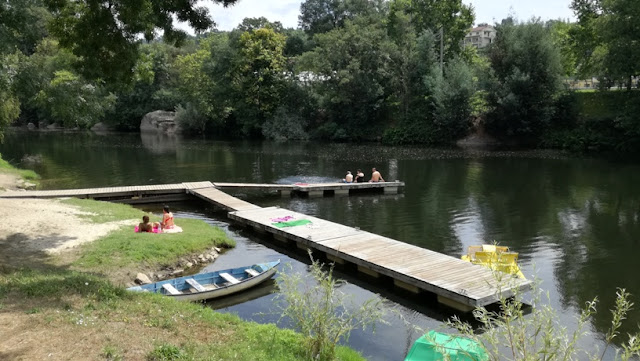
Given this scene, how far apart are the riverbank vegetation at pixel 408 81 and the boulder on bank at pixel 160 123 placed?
8.85ft

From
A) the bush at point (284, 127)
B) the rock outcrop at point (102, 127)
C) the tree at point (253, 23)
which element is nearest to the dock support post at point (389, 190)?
the bush at point (284, 127)

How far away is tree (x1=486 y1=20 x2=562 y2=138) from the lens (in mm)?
52500

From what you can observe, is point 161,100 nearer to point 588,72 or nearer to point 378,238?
point 588,72

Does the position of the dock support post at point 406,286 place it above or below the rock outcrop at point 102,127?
below

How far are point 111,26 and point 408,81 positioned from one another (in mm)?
53132

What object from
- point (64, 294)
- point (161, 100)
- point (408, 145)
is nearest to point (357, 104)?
point (408, 145)

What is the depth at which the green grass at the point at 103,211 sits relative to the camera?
19844 mm

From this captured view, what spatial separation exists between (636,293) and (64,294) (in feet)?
47.8

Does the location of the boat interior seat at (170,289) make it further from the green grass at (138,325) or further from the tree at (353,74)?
the tree at (353,74)

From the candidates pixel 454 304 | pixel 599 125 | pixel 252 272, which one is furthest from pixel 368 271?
pixel 599 125

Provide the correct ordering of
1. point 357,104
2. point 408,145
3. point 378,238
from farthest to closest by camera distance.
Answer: point 357,104 < point 408,145 < point 378,238

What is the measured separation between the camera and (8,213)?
19109 mm

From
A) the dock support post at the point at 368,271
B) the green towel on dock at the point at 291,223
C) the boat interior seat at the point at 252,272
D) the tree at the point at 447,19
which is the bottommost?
the dock support post at the point at 368,271

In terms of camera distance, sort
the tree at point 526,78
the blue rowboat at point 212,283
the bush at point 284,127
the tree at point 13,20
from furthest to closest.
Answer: the bush at point 284,127 → the tree at point 526,78 → the tree at point 13,20 → the blue rowboat at point 212,283
